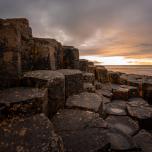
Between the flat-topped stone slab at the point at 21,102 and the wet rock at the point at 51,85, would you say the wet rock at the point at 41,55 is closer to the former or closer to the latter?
the wet rock at the point at 51,85

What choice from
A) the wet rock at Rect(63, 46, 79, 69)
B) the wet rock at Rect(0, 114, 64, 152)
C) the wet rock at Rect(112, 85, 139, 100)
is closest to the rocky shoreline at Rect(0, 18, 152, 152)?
the wet rock at Rect(0, 114, 64, 152)

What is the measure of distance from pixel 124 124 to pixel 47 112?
197 centimetres

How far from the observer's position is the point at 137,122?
325 centimetres

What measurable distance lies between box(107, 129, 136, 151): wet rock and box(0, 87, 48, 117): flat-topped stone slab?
1.39 metres

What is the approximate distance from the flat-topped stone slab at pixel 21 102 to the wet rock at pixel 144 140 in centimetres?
198

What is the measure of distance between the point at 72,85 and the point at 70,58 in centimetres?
141

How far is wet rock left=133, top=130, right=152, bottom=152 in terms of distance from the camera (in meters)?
2.41

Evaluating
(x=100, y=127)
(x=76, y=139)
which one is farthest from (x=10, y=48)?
(x=100, y=127)

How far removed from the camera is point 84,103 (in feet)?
8.66

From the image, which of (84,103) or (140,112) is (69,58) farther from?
(140,112)

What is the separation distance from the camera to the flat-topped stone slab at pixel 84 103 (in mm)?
2491

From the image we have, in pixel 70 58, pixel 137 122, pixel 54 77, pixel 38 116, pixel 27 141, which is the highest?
pixel 70 58

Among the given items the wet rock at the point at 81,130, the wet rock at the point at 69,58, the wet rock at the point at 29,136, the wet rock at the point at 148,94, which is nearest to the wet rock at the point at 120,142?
the wet rock at the point at 81,130

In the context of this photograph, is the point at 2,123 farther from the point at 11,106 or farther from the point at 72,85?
the point at 72,85
